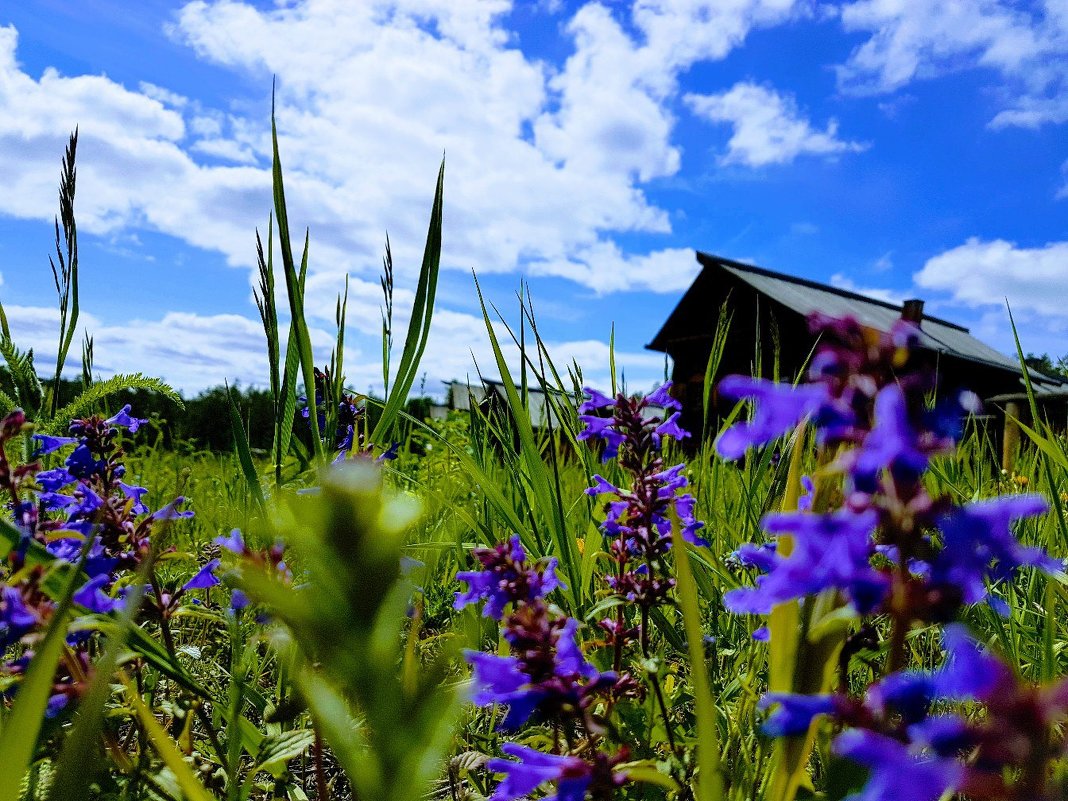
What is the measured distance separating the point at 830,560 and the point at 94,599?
1234mm

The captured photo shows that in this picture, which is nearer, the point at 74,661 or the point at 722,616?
the point at 74,661

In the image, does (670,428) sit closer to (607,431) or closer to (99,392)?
(607,431)

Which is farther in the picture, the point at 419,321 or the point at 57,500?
the point at 57,500

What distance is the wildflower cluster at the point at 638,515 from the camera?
187 centimetres

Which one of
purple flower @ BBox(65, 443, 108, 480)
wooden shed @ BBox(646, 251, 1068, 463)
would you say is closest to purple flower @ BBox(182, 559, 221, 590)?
purple flower @ BBox(65, 443, 108, 480)

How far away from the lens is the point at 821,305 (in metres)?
24.2

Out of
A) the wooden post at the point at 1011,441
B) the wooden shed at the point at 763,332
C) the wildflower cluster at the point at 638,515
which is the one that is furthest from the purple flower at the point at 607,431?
the wooden shed at the point at 763,332

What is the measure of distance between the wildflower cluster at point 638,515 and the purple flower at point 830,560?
109cm

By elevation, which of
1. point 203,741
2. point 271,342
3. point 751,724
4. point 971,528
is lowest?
point 203,741

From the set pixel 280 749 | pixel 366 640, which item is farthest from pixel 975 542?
pixel 280 749

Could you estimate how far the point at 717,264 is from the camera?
2483 cm

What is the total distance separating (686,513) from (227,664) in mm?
1633

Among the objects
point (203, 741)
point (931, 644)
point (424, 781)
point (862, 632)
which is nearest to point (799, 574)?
point (424, 781)

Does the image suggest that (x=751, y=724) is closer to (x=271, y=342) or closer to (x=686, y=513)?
(x=686, y=513)
